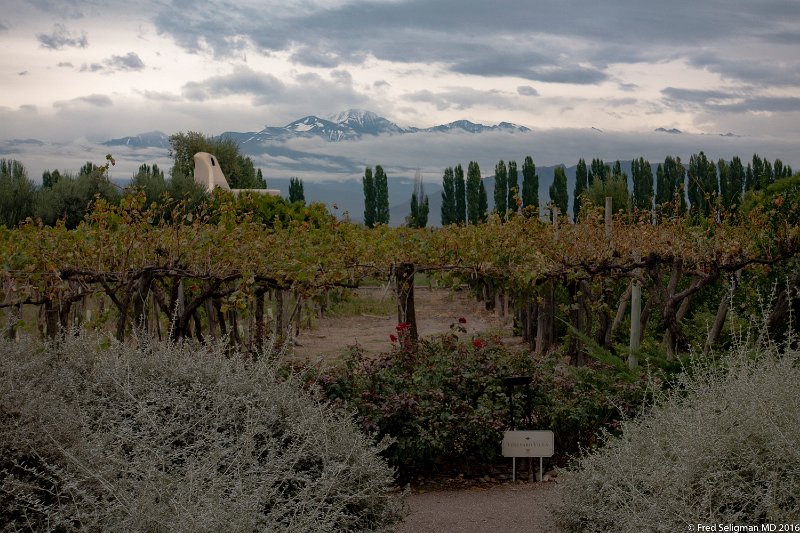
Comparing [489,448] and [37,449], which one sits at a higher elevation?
[37,449]

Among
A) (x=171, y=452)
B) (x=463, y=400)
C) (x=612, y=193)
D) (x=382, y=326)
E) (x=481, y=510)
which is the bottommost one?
(x=382, y=326)

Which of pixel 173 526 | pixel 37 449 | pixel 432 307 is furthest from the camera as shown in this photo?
pixel 432 307

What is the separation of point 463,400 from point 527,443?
1.73 ft

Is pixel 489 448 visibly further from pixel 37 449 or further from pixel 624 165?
pixel 624 165

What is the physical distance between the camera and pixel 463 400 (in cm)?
566

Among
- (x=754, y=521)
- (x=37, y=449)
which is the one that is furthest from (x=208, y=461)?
(x=754, y=521)

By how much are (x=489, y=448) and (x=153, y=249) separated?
287cm

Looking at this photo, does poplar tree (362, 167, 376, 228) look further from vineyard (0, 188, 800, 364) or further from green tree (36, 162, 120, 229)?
vineyard (0, 188, 800, 364)

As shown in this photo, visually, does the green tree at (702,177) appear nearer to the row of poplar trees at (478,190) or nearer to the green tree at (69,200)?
the row of poplar trees at (478,190)

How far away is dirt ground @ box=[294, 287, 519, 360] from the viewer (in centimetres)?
1147

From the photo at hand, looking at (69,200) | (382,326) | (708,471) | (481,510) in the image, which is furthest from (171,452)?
(69,200)

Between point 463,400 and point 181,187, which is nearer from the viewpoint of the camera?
point 463,400

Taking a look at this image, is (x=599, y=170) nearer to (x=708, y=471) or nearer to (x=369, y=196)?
(x=369, y=196)

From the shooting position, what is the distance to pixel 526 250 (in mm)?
7699
